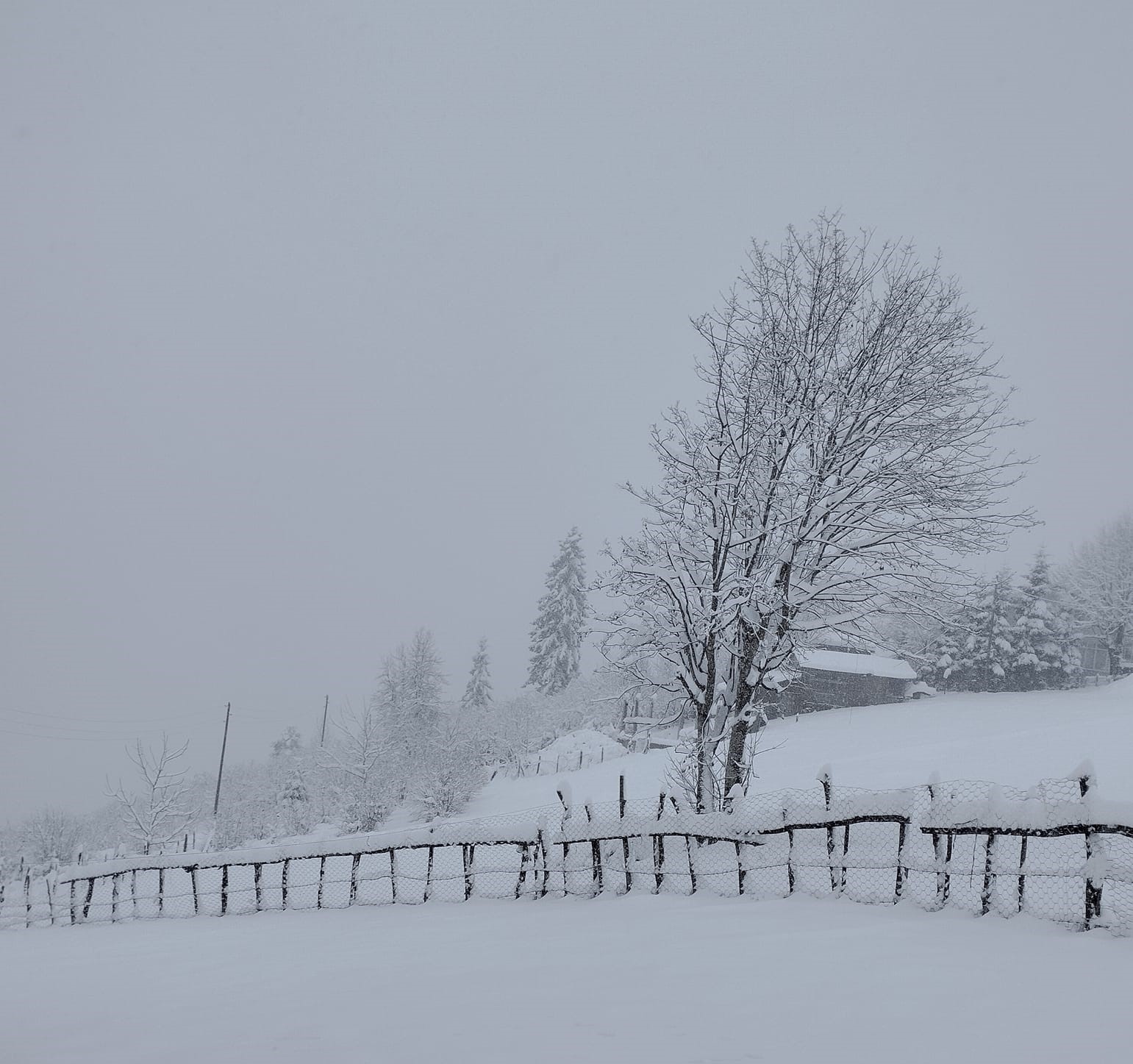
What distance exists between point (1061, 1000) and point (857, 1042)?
146 centimetres

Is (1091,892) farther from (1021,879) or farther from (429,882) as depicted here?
(429,882)

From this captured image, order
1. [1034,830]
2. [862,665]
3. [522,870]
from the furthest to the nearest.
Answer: [862,665] < [522,870] < [1034,830]

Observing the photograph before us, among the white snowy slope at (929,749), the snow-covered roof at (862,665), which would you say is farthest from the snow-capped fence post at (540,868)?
the snow-covered roof at (862,665)

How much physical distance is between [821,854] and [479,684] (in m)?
54.8

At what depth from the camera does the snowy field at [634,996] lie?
13.0ft

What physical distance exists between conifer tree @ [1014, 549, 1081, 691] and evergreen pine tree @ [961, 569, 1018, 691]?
38 centimetres

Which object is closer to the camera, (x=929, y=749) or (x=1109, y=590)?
(x=929, y=749)

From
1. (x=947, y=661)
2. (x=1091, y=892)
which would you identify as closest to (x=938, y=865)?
(x=1091, y=892)

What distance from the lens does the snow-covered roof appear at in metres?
37.4

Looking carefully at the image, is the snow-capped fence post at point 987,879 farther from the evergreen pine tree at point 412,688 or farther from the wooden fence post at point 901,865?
the evergreen pine tree at point 412,688

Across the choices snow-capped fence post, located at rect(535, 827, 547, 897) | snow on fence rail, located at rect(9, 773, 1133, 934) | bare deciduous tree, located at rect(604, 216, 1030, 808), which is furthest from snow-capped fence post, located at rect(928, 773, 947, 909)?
snow-capped fence post, located at rect(535, 827, 547, 897)

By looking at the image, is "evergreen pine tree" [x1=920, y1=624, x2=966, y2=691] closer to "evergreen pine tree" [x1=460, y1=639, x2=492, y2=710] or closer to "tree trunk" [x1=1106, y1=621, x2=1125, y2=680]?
"tree trunk" [x1=1106, y1=621, x2=1125, y2=680]

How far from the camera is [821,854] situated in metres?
8.53

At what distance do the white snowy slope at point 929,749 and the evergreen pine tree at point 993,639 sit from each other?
2.56m
